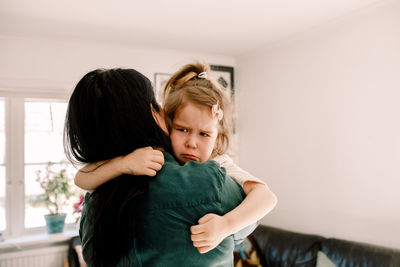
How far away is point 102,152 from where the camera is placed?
711mm

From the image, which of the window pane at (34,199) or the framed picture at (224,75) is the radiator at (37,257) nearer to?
the window pane at (34,199)

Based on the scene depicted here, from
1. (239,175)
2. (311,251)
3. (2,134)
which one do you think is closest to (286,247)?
(311,251)

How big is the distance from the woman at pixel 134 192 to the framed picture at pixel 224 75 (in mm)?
3178

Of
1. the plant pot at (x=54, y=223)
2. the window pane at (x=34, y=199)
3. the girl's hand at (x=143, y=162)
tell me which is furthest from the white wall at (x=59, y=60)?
the girl's hand at (x=143, y=162)

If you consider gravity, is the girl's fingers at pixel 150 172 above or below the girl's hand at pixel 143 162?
below

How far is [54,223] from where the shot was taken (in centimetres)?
311

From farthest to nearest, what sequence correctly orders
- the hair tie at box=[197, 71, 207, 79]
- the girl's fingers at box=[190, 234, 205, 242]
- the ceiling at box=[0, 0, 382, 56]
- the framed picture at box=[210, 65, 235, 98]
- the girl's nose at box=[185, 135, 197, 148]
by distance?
the framed picture at box=[210, 65, 235, 98], the ceiling at box=[0, 0, 382, 56], the hair tie at box=[197, 71, 207, 79], the girl's nose at box=[185, 135, 197, 148], the girl's fingers at box=[190, 234, 205, 242]

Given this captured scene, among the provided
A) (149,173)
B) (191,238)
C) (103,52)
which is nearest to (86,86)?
(149,173)

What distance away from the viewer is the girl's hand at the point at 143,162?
651 millimetres

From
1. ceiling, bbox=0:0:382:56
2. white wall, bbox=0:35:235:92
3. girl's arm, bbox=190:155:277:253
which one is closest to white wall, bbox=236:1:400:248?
ceiling, bbox=0:0:382:56

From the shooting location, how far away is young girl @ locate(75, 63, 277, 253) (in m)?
0.66

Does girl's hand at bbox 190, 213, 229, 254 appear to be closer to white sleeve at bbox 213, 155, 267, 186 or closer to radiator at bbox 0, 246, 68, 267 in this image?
white sleeve at bbox 213, 155, 267, 186

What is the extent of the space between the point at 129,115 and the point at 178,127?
0.44 meters

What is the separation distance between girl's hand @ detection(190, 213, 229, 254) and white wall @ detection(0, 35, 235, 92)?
2834 millimetres
